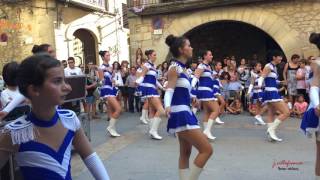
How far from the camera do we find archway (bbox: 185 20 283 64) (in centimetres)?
1958

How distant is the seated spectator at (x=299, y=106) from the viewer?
12180 millimetres

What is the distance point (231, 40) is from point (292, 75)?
7.46 m

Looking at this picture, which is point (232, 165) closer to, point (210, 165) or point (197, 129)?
point (210, 165)

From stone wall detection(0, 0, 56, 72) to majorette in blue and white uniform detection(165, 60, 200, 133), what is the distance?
1643 centimetres

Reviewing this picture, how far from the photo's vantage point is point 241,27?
780 inches

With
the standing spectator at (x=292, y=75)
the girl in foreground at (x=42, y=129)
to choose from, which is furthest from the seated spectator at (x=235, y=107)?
the girl in foreground at (x=42, y=129)

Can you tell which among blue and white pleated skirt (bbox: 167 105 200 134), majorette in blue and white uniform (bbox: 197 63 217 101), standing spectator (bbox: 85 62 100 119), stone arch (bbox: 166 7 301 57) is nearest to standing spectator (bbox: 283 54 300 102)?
stone arch (bbox: 166 7 301 57)

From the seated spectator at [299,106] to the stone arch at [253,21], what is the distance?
371 cm

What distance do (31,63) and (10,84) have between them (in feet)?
10.6

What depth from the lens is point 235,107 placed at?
13.6m

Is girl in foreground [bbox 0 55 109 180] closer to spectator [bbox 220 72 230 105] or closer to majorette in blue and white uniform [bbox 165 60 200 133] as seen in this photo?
majorette in blue and white uniform [bbox 165 60 200 133]

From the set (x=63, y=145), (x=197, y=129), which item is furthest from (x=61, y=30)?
(x=63, y=145)

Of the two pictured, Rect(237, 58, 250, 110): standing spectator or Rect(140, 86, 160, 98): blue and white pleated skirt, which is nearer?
Rect(140, 86, 160, 98): blue and white pleated skirt

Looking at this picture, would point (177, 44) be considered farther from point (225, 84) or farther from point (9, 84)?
point (225, 84)
